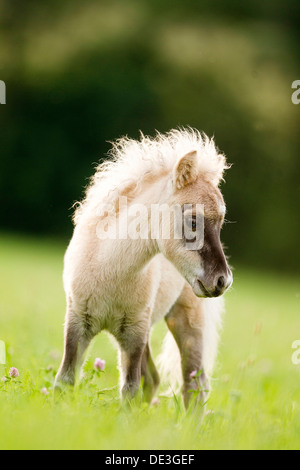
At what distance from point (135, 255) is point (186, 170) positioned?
61cm

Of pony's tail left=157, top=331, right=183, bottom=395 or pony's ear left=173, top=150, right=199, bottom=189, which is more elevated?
pony's ear left=173, top=150, right=199, bottom=189

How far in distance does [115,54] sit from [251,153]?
5.42 meters

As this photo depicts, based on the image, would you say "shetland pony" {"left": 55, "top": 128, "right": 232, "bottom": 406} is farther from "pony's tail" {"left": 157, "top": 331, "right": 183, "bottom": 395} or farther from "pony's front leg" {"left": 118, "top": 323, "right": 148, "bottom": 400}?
"pony's tail" {"left": 157, "top": 331, "right": 183, "bottom": 395}

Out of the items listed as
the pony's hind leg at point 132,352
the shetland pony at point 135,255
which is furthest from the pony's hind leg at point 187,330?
the pony's hind leg at point 132,352

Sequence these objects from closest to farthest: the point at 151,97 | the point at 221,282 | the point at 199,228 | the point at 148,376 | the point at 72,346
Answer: the point at 221,282 → the point at 199,228 → the point at 72,346 → the point at 148,376 → the point at 151,97

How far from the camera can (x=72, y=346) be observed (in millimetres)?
4328

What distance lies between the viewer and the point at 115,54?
22219 mm

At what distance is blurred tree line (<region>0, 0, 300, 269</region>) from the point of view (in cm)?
2036

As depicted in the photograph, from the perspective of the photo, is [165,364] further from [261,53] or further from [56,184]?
[261,53]

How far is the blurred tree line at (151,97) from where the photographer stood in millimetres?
20359

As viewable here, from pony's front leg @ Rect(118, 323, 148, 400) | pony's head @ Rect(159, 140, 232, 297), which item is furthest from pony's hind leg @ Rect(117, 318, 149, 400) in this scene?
pony's head @ Rect(159, 140, 232, 297)

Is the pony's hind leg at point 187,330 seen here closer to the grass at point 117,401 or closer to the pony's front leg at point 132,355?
the grass at point 117,401

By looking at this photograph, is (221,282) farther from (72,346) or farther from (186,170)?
(72,346)

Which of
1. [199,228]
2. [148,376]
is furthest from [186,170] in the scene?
[148,376]
